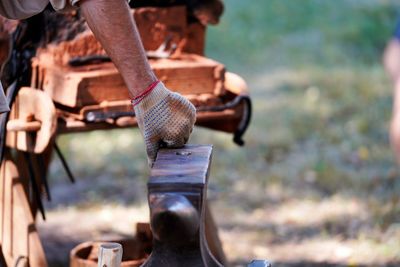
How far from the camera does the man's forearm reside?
3258 millimetres

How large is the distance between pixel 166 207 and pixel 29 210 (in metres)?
1.69

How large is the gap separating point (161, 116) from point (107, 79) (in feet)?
3.24

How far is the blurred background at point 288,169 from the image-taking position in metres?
6.26

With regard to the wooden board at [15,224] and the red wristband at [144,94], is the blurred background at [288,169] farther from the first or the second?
the red wristband at [144,94]

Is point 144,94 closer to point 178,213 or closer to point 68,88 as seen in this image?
point 178,213

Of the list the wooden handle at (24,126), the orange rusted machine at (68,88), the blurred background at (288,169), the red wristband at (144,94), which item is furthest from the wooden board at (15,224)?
the red wristband at (144,94)

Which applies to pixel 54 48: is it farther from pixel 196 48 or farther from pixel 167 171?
pixel 167 171

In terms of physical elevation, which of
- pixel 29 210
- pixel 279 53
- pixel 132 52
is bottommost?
pixel 279 53

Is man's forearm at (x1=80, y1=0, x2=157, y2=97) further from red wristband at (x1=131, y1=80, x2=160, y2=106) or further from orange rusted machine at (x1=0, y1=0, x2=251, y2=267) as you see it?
orange rusted machine at (x1=0, y1=0, x2=251, y2=267)

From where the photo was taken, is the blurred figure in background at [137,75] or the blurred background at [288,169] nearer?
the blurred figure in background at [137,75]

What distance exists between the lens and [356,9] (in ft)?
43.1

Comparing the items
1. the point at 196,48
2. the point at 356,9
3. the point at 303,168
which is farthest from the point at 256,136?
the point at 356,9

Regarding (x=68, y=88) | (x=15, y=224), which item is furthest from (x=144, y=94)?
(x=15, y=224)

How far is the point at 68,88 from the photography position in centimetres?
414
